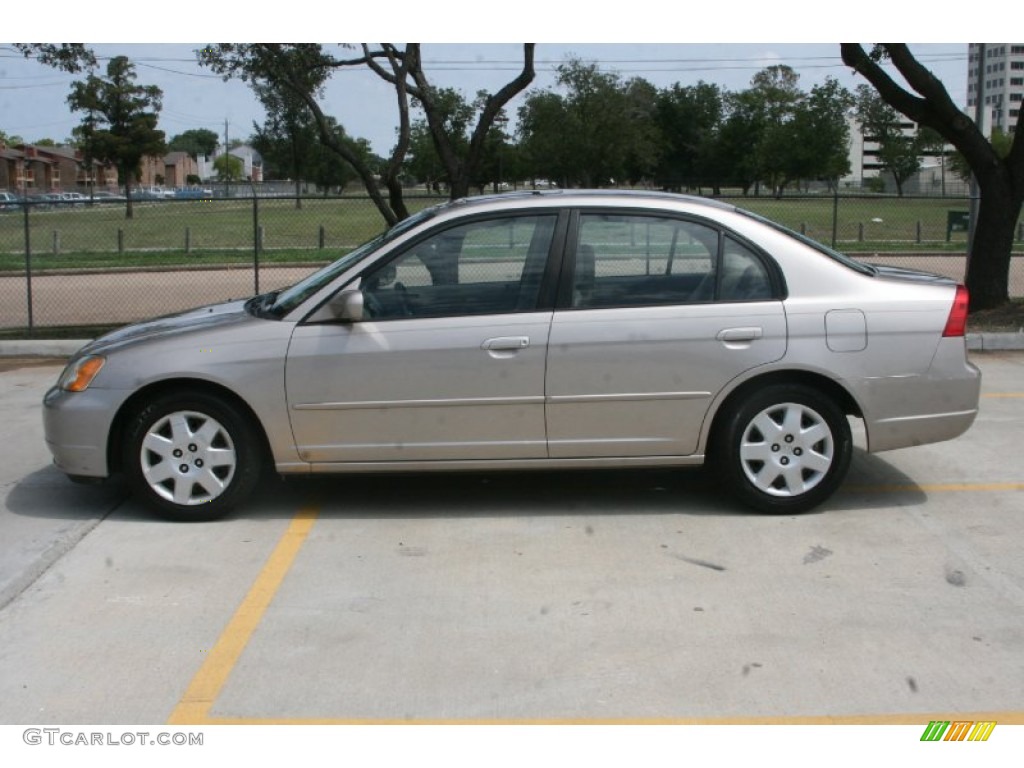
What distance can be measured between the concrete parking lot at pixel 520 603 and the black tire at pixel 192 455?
6.8 inches

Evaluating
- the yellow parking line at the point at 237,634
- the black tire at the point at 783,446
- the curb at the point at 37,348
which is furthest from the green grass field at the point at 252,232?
the yellow parking line at the point at 237,634

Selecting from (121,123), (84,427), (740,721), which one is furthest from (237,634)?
(121,123)

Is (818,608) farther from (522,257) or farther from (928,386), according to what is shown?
(522,257)

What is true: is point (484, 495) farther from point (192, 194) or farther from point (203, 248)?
point (192, 194)

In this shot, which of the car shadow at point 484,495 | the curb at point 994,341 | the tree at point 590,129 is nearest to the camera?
the car shadow at point 484,495

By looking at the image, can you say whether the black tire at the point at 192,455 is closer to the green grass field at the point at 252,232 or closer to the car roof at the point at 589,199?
the car roof at the point at 589,199

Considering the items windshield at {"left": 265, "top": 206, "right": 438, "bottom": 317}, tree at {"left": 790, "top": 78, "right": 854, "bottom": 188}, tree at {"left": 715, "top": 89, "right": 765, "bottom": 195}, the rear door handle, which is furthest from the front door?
tree at {"left": 790, "top": 78, "right": 854, "bottom": 188}

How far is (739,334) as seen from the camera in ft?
18.7

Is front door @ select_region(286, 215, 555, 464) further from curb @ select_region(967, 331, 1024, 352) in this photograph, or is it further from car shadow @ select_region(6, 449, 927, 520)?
curb @ select_region(967, 331, 1024, 352)

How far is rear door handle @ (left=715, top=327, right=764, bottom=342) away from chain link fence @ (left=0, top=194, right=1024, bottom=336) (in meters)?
8.98

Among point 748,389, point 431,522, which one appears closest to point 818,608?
point 748,389

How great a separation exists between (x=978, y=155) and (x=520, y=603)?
10.5 meters

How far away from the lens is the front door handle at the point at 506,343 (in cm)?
566

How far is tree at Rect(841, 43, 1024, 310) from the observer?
12664mm
